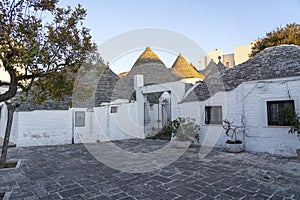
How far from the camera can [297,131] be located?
25.7 ft

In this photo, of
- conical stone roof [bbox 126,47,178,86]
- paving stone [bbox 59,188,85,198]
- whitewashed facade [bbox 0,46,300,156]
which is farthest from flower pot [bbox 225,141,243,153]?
conical stone roof [bbox 126,47,178,86]

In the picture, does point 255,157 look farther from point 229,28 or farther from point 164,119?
point 164,119

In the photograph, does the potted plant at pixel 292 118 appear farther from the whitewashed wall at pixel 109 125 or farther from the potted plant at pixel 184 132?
the whitewashed wall at pixel 109 125

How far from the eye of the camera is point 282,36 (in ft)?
53.4

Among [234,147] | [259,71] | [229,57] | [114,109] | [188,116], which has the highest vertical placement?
[229,57]

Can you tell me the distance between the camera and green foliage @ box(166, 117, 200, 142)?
1044 centimetres

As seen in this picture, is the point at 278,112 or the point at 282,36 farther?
the point at 282,36

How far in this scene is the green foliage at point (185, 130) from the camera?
34.2 ft

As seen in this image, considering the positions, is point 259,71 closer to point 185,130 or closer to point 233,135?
point 233,135

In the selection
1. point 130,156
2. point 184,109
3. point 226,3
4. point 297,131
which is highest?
point 226,3

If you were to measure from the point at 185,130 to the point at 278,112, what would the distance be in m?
4.12

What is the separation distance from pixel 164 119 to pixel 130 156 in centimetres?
746

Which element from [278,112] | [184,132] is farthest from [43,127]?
[278,112]

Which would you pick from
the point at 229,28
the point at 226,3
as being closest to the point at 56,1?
the point at 226,3
